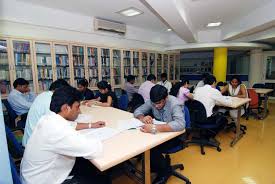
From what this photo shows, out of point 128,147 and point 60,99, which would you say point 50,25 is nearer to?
point 60,99

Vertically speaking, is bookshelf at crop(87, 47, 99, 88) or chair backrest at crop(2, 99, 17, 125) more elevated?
bookshelf at crop(87, 47, 99, 88)

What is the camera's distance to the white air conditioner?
4453mm

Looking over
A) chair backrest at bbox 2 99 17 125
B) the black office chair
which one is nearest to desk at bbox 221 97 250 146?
the black office chair

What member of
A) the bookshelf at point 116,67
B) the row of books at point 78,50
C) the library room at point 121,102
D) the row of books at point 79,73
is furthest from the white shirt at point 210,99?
the row of books at point 78,50

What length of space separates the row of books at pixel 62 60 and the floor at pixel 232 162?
2897mm

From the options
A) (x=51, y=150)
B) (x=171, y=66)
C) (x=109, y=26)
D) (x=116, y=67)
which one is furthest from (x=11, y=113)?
(x=171, y=66)

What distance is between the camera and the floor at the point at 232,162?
2.19 m

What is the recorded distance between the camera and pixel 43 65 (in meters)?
3.78

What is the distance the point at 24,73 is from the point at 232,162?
4.11 m

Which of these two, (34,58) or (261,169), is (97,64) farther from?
(261,169)

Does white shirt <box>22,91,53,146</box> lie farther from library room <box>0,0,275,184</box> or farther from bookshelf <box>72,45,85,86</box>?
bookshelf <box>72,45,85,86</box>

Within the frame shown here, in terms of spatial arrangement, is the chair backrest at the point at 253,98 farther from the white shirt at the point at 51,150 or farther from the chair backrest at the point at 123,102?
the white shirt at the point at 51,150

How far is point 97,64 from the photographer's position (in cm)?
461

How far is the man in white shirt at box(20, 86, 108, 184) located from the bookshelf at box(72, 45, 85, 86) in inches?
125
